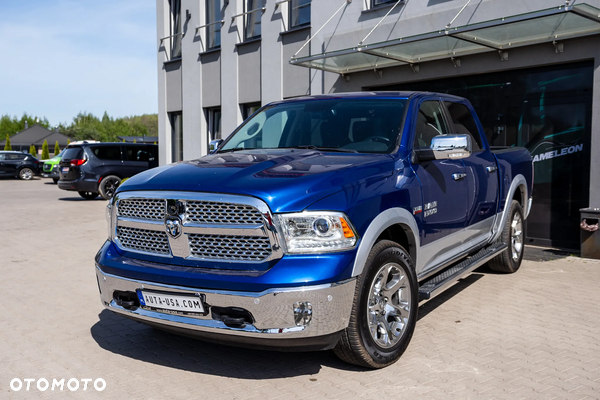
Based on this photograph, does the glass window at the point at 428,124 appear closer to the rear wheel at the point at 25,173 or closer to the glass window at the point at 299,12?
the glass window at the point at 299,12

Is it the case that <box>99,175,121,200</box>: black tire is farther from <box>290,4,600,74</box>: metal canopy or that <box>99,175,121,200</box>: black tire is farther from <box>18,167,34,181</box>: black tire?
<box>18,167,34,181</box>: black tire

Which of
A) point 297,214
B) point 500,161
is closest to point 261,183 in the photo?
point 297,214

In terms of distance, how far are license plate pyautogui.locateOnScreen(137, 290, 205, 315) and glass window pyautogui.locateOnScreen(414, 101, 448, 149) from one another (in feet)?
7.28

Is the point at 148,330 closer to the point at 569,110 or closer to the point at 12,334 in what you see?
the point at 12,334

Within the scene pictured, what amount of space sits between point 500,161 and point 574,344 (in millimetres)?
2397

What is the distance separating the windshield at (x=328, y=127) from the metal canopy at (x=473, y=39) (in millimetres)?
4049

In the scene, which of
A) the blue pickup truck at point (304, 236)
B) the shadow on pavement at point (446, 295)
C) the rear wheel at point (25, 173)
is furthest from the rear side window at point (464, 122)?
the rear wheel at point (25, 173)

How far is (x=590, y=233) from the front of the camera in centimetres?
852

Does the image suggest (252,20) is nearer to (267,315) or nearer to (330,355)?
(330,355)

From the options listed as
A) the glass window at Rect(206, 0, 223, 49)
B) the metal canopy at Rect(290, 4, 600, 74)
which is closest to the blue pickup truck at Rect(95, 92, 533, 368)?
the metal canopy at Rect(290, 4, 600, 74)

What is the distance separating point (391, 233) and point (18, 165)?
33.4m

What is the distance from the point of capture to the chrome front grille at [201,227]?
11.9ft

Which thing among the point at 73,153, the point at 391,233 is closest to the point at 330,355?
the point at 391,233

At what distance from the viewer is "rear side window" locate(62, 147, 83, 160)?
735 inches
